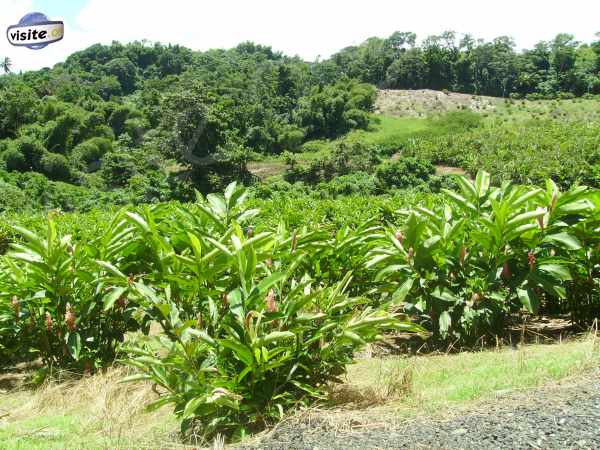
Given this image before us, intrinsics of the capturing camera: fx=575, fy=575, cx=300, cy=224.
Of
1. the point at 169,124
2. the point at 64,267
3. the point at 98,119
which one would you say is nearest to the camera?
the point at 64,267

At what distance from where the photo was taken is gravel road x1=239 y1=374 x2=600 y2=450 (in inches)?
69.3

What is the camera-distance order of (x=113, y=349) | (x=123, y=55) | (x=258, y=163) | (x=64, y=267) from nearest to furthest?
1. (x=64, y=267)
2. (x=113, y=349)
3. (x=258, y=163)
4. (x=123, y=55)

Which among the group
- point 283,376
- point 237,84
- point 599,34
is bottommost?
point 283,376

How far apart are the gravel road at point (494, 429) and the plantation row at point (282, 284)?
198 mm

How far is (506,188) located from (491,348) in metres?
0.90

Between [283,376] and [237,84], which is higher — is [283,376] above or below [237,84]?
below

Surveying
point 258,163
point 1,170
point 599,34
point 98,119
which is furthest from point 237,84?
point 599,34

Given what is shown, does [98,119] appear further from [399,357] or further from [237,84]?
[399,357]

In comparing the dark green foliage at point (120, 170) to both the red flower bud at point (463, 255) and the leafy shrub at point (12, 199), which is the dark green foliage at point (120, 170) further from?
the red flower bud at point (463, 255)

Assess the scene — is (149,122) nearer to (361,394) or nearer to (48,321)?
(48,321)

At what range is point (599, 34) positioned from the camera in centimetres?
7550

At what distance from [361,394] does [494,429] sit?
1.97ft

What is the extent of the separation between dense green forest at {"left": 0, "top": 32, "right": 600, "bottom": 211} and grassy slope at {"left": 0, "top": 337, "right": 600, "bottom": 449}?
88.6 ft

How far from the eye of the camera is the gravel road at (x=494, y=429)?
1761mm
